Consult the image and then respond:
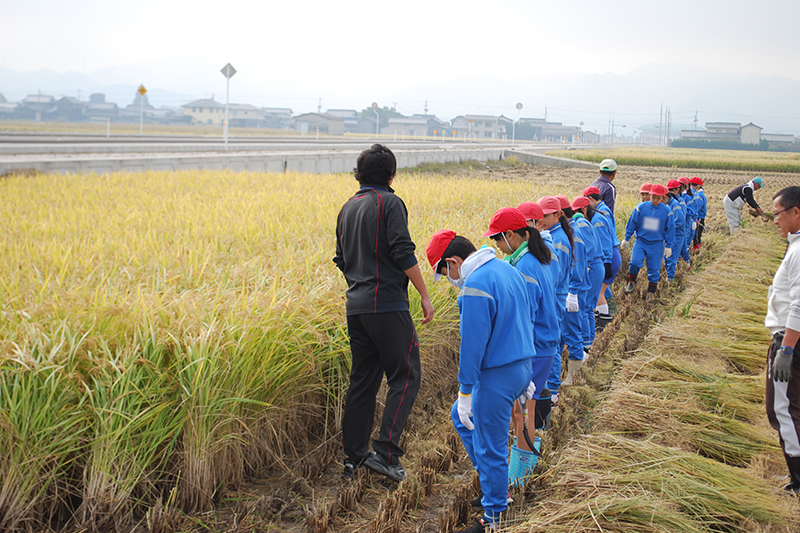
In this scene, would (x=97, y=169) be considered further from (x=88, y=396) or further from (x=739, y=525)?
(x=739, y=525)

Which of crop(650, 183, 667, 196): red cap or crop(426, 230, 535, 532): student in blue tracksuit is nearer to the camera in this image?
crop(426, 230, 535, 532): student in blue tracksuit

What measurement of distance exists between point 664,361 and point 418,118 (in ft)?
368

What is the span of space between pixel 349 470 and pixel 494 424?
3.89ft

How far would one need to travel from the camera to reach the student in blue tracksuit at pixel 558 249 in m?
4.84

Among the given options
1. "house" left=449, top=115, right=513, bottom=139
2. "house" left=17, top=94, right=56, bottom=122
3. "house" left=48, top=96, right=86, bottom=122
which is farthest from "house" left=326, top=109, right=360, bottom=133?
"house" left=17, top=94, right=56, bottom=122

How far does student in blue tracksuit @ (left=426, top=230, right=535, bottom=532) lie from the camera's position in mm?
2912

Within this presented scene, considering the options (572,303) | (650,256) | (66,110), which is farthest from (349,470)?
(66,110)

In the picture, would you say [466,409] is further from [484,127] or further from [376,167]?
[484,127]

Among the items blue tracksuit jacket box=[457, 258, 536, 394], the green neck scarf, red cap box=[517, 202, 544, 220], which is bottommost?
blue tracksuit jacket box=[457, 258, 536, 394]

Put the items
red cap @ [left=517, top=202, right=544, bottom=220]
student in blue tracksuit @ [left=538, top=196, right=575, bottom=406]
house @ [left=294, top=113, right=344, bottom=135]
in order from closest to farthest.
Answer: red cap @ [left=517, top=202, right=544, bottom=220]
student in blue tracksuit @ [left=538, top=196, right=575, bottom=406]
house @ [left=294, top=113, right=344, bottom=135]

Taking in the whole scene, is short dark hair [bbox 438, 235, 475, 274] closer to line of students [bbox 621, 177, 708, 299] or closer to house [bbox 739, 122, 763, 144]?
line of students [bbox 621, 177, 708, 299]

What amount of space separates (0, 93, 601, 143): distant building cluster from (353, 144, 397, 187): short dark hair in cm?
5664

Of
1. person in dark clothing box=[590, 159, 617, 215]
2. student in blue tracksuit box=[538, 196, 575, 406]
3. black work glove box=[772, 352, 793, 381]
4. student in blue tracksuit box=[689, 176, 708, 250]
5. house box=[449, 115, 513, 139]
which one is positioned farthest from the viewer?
house box=[449, 115, 513, 139]

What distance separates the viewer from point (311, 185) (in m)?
13.5
